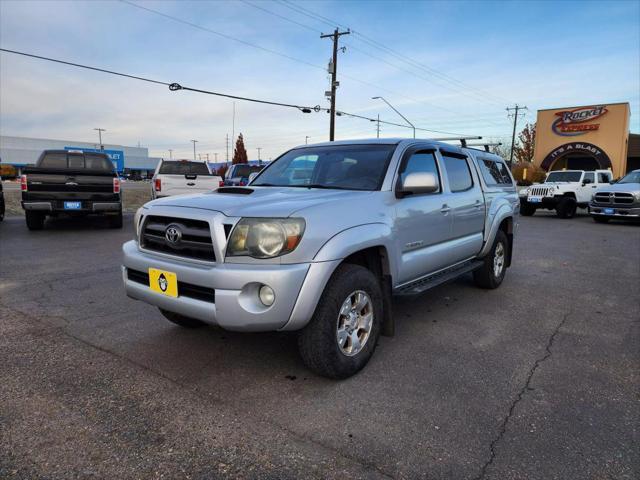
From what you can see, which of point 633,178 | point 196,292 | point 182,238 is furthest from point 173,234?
point 633,178

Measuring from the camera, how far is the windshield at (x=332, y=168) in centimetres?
373

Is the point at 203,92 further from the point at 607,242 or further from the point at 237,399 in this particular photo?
the point at 237,399

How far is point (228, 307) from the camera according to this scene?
2.66 m

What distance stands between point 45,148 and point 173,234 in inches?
4038

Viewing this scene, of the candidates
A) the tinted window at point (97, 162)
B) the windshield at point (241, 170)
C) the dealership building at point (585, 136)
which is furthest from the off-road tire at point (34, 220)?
the dealership building at point (585, 136)

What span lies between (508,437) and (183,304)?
6.85 ft

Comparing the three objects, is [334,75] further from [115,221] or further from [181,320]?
[181,320]

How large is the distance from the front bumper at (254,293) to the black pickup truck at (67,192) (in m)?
8.36

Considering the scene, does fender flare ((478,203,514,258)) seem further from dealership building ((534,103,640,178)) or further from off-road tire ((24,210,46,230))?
dealership building ((534,103,640,178))

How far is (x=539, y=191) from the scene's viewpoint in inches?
683

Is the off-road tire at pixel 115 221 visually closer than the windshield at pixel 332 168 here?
No

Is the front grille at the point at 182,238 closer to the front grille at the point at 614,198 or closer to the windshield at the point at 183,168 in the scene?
the windshield at the point at 183,168

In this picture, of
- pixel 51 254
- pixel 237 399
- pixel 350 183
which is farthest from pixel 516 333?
pixel 51 254

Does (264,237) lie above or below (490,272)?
above
